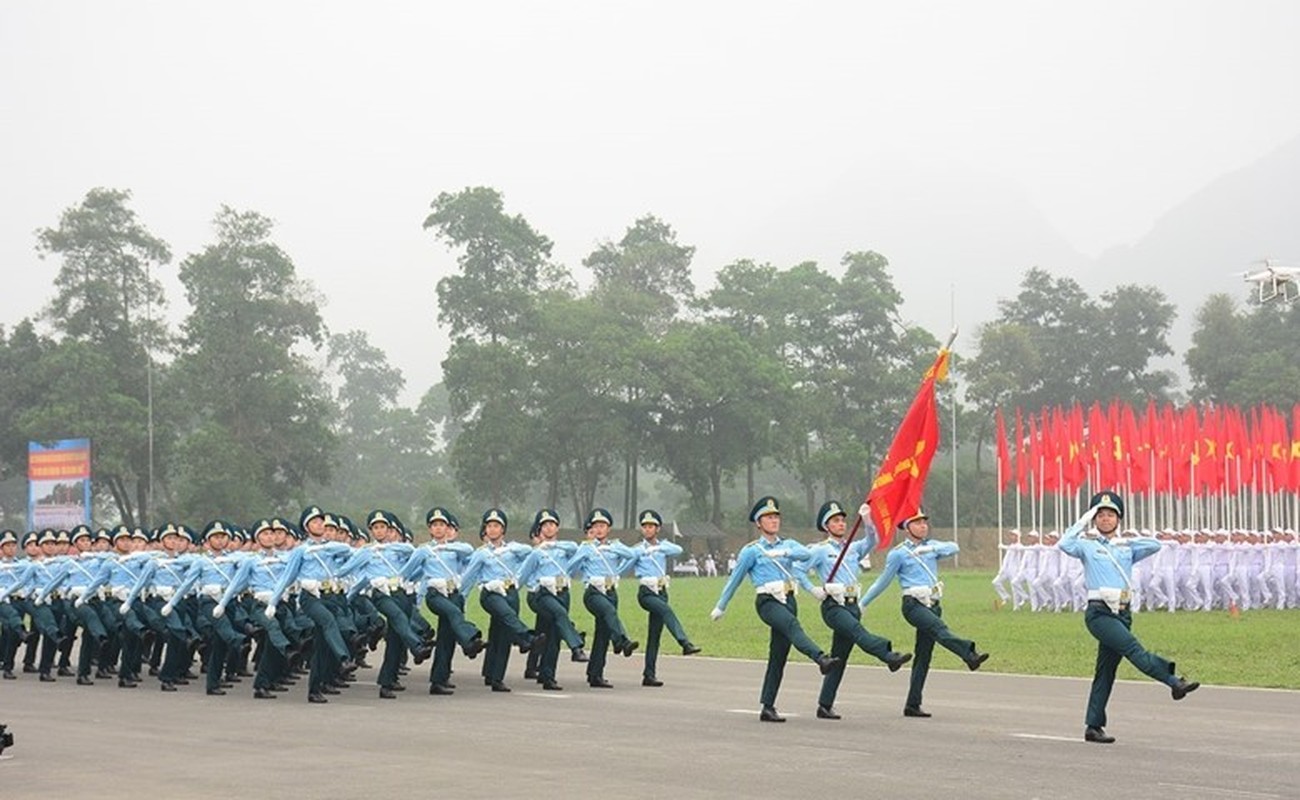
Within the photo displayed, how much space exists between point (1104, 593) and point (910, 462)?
3518mm

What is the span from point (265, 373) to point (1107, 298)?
40.9 meters

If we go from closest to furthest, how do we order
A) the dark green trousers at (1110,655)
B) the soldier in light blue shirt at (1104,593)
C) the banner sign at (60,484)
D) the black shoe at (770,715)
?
the dark green trousers at (1110,655) → the soldier in light blue shirt at (1104,593) → the black shoe at (770,715) → the banner sign at (60,484)

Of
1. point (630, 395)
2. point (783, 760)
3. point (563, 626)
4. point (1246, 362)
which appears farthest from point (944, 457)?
point (783, 760)

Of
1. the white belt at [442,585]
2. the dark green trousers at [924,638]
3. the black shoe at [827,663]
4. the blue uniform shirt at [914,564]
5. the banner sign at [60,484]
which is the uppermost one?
the banner sign at [60,484]

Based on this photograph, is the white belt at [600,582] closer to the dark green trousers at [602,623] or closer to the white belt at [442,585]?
the dark green trousers at [602,623]

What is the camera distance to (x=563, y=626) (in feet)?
61.6

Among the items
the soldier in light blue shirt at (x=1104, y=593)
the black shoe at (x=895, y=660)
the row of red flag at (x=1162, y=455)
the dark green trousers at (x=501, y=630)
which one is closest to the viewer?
the soldier in light blue shirt at (x=1104, y=593)

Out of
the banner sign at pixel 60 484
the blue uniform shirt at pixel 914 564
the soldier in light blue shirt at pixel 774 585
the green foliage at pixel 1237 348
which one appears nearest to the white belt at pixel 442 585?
the soldier in light blue shirt at pixel 774 585

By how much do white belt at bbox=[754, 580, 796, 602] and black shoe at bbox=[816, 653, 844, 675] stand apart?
26.8 inches

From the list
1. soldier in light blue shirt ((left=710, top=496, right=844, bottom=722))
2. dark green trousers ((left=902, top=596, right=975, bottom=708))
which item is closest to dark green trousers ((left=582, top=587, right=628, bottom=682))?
soldier in light blue shirt ((left=710, top=496, right=844, bottom=722))

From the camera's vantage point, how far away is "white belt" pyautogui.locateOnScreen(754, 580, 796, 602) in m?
15.3

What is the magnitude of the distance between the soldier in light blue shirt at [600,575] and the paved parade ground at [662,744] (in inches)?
17.9

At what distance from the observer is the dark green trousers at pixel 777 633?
1507cm

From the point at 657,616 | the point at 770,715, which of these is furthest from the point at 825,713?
the point at 657,616
